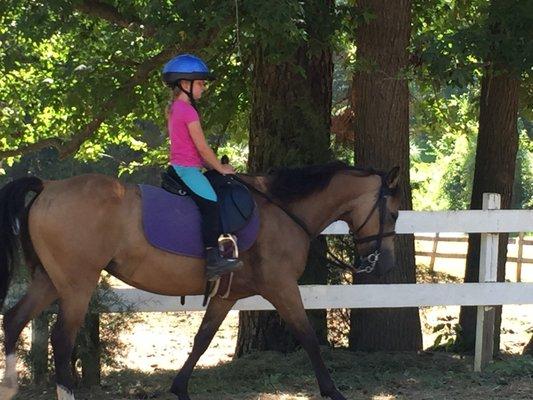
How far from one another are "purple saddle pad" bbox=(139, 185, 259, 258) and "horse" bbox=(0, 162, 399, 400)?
0.06m

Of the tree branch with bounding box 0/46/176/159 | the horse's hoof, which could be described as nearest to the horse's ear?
the horse's hoof

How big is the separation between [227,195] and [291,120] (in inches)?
119

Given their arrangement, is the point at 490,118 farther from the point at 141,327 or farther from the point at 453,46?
the point at 141,327

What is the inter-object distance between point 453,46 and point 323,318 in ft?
10.4

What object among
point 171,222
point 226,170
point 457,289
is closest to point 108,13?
point 226,170

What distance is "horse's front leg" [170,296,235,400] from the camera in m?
7.36

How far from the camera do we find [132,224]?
6.79m

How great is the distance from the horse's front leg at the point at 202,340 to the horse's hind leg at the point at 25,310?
1.22 meters

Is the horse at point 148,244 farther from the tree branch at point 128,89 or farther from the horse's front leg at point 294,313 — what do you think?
the tree branch at point 128,89

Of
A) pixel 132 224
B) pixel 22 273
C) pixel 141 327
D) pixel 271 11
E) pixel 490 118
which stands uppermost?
pixel 271 11

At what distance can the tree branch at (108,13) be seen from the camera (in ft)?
36.1

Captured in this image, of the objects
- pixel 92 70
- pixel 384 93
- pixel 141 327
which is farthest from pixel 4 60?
pixel 384 93

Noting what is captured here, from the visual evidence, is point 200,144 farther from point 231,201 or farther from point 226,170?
point 231,201

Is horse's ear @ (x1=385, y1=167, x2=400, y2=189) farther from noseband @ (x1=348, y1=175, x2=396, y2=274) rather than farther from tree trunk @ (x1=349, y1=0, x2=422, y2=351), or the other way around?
tree trunk @ (x1=349, y1=0, x2=422, y2=351)
